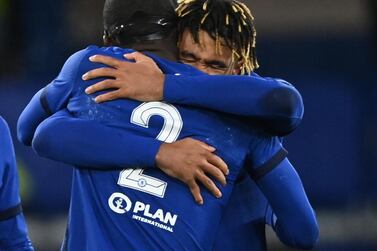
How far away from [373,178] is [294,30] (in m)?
1.44

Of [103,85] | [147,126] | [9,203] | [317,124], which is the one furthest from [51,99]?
[317,124]

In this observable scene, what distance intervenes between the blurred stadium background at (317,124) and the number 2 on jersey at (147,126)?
10.6 ft

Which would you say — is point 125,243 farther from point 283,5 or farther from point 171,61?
point 283,5

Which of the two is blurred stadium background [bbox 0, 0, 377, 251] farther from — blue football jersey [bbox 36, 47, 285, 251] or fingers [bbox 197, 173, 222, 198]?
fingers [bbox 197, 173, 222, 198]

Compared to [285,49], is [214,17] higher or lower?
higher

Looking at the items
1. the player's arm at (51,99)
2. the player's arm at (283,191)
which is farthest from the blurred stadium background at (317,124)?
the player's arm at (283,191)

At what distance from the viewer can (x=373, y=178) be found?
592 cm

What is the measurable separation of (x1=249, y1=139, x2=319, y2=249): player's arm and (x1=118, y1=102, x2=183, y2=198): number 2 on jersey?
212 millimetres

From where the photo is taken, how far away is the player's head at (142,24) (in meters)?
2.59

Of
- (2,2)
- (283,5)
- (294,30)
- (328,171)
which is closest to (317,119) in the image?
(328,171)

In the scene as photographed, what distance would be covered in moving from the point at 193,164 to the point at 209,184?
6cm

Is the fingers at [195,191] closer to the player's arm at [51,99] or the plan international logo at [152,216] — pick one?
the plan international logo at [152,216]

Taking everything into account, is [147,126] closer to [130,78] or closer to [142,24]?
[130,78]

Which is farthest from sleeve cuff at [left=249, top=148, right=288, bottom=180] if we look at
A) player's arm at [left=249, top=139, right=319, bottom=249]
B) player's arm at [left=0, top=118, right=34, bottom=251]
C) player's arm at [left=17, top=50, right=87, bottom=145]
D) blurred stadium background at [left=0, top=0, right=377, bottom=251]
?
blurred stadium background at [left=0, top=0, right=377, bottom=251]
